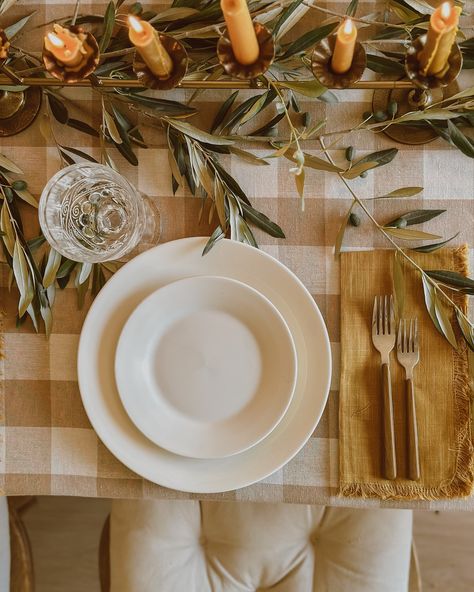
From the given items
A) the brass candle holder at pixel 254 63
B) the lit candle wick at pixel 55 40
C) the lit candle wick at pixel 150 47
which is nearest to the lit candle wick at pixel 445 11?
the brass candle holder at pixel 254 63

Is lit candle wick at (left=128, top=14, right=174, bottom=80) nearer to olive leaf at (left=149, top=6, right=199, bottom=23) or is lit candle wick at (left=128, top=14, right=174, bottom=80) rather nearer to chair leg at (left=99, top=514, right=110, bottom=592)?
olive leaf at (left=149, top=6, right=199, bottom=23)

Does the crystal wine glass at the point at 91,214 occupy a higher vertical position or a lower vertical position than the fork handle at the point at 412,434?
Result: higher

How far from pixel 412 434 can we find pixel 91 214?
0.55 m

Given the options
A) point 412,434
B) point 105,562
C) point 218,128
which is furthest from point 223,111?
point 105,562

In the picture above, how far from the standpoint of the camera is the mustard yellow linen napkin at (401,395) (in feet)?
2.54

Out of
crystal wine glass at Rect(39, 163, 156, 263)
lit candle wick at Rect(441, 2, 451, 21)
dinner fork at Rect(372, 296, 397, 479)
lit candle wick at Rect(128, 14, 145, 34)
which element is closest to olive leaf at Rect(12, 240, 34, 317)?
crystal wine glass at Rect(39, 163, 156, 263)

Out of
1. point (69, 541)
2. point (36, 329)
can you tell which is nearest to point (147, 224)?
point (36, 329)

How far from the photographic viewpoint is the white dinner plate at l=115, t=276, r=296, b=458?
2.46 ft

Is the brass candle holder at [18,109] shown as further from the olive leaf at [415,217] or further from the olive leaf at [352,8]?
the olive leaf at [415,217]

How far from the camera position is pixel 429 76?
59 centimetres

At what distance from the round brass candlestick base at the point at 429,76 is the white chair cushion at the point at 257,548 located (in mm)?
740

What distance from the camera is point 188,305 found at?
0.77 meters

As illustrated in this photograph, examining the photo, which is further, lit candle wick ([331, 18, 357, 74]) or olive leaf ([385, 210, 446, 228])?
olive leaf ([385, 210, 446, 228])

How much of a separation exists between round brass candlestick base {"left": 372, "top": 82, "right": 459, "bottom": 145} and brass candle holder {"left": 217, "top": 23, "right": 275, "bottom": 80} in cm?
25
